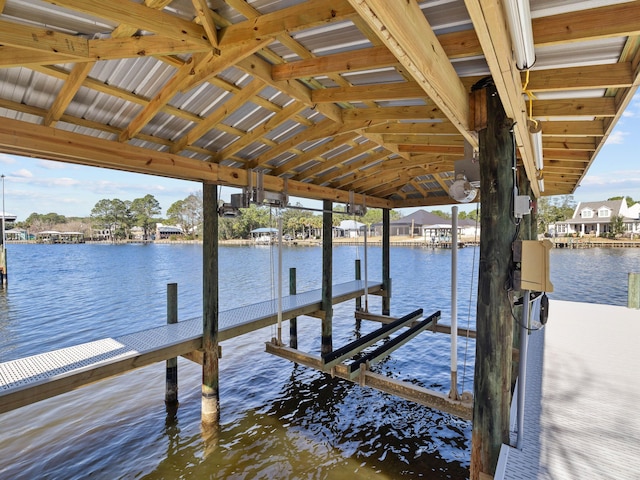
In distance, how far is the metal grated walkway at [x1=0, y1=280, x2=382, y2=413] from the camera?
10.5 feet

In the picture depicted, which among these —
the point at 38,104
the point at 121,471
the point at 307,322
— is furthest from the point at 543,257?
the point at 307,322

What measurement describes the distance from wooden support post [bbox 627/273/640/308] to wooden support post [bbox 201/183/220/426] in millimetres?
8867

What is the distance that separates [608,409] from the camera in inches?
130

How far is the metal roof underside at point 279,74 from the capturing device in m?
1.57

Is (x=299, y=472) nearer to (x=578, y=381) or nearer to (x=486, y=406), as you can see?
(x=486, y=406)

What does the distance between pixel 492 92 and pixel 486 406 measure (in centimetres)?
227

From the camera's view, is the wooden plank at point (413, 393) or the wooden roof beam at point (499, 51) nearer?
the wooden roof beam at point (499, 51)

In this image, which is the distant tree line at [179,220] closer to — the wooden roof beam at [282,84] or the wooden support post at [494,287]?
the wooden roof beam at [282,84]

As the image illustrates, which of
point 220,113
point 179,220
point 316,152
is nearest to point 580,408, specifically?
point 316,152

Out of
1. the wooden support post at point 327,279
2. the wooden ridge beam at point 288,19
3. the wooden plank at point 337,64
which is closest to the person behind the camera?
the wooden ridge beam at point 288,19

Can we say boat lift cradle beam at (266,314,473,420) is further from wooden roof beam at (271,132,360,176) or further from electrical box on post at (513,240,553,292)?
wooden roof beam at (271,132,360,176)

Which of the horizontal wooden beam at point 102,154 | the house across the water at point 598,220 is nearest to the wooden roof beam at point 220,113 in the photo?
the horizontal wooden beam at point 102,154

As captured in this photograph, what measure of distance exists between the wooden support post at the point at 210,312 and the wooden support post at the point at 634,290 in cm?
887

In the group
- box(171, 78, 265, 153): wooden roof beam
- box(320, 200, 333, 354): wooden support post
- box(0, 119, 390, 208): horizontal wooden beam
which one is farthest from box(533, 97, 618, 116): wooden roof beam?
box(320, 200, 333, 354): wooden support post
